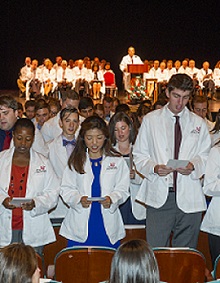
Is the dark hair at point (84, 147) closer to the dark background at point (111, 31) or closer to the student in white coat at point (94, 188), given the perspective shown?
the student in white coat at point (94, 188)

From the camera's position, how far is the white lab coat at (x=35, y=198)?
5039 millimetres

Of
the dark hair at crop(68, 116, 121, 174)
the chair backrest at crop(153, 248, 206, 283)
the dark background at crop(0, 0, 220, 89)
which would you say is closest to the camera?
the chair backrest at crop(153, 248, 206, 283)

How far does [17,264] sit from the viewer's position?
113 inches

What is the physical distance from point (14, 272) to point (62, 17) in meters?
24.7

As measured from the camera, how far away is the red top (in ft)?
16.7

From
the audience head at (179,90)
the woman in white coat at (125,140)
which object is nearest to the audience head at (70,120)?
the woman in white coat at (125,140)

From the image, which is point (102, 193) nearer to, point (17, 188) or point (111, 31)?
point (17, 188)

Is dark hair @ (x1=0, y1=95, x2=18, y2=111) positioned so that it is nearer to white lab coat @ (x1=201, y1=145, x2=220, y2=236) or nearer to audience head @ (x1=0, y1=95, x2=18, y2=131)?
audience head @ (x1=0, y1=95, x2=18, y2=131)

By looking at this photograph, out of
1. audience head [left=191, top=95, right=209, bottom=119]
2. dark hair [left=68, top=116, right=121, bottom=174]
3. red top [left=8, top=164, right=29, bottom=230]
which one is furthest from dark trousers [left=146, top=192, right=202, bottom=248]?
audience head [left=191, top=95, right=209, bottom=119]

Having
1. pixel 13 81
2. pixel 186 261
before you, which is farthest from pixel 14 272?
pixel 13 81

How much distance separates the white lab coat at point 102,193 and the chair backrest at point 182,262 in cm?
105

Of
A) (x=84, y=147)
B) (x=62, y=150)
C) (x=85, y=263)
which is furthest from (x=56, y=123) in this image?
(x=85, y=263)

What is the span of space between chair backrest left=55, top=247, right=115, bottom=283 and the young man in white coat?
1.17 metres

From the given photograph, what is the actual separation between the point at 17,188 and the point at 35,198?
0.63 ft
